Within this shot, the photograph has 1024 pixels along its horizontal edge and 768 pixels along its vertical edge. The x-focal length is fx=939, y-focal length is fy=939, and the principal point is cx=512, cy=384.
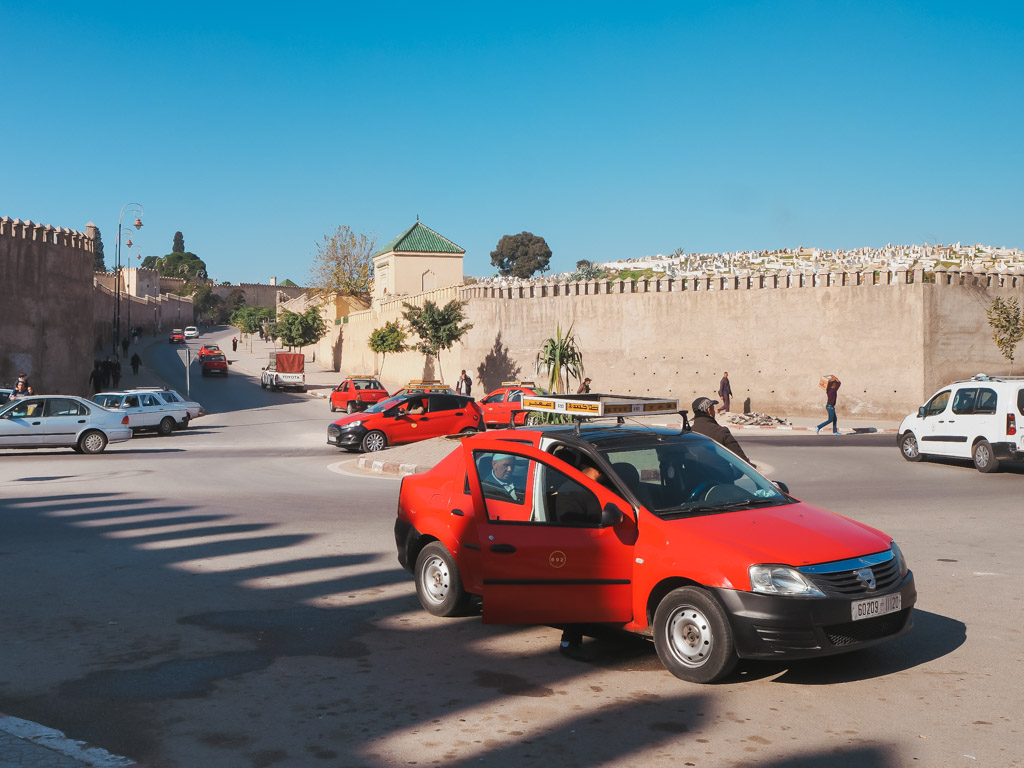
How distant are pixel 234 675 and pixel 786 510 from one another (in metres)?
3.70

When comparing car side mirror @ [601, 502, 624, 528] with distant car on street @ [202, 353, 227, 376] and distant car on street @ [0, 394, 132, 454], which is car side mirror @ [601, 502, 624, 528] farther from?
distant car on street @ [202, 353, 227, 376]

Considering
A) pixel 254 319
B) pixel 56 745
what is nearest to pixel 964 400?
pixel 56 745

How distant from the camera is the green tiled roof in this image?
67.9 metres

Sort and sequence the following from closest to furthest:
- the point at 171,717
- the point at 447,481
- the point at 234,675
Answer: the point at 171,717
the point at 234,675
the point at 447,481

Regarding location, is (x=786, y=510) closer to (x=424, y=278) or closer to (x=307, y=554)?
(x=307, y=554)

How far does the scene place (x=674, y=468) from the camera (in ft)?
21.4

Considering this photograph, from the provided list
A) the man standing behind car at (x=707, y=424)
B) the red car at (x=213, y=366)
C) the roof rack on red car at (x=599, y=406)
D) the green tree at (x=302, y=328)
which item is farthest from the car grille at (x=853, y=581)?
the green tree at (x=302, y=328)

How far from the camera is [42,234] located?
35.7 meters

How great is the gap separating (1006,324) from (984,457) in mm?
18944

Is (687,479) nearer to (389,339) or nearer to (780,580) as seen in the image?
(780,580)

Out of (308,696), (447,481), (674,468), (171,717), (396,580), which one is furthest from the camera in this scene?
(396,580)

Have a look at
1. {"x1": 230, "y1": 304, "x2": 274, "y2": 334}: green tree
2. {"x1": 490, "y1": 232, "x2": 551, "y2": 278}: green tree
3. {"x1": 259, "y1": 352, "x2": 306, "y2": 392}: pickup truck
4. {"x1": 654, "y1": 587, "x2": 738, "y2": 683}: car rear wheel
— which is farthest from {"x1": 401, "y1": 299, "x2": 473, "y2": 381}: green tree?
{"x1": 490, "y1": 232, "x2": 551, "y2": 278}: green tree

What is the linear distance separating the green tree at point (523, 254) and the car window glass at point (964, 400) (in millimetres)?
125596

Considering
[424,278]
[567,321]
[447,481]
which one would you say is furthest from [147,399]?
[424,278]
